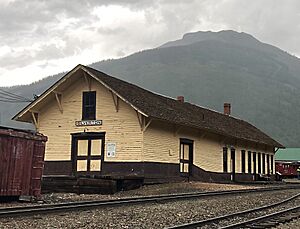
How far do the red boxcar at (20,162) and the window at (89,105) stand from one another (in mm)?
10251

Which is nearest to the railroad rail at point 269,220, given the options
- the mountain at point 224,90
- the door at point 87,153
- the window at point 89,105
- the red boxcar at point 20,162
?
the red boxcar at point 20,162

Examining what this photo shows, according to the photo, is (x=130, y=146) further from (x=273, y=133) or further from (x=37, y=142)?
(x=273, y=133)

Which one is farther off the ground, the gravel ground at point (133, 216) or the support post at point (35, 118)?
the support post at point (35, 118)

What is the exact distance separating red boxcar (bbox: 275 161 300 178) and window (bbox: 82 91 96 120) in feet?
103

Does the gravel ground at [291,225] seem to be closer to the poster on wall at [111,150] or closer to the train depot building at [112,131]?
the train depot building at [112,131]

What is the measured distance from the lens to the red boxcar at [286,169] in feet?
173

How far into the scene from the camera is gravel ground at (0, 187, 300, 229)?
10.2 m

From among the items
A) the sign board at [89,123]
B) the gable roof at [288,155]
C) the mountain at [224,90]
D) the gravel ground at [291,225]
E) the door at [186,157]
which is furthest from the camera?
the mountain at [224,90]

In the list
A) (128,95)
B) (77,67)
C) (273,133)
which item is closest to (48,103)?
(77,67)

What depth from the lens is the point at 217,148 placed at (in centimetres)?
3188

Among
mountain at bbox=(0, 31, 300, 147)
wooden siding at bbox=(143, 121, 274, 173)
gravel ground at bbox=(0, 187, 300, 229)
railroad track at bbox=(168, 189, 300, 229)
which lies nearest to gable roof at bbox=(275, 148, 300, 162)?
wooden siding at bbox=(143, 121, 274, 173)

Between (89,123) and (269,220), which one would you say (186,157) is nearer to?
(89,123)

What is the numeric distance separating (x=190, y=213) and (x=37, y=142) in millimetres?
6017

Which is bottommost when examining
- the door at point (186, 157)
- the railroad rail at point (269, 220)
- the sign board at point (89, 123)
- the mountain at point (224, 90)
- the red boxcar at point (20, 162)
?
the railroad rail at point (269, 220)
